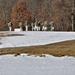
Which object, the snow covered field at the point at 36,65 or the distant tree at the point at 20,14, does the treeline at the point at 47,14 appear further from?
the snow covered field at the point at 36,65

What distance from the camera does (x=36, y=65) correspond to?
1186 centimetres

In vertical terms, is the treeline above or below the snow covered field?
above

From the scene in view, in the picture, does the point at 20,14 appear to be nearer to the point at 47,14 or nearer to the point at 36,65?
the point at 47,14

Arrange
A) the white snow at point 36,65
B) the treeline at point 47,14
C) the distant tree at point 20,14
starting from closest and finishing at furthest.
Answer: the white snow at point 36,65
the treeline at point 47,14
the distant tree at point 20,14

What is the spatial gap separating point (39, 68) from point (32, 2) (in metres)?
75.1

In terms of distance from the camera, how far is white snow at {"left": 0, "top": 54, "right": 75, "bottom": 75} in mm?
10297

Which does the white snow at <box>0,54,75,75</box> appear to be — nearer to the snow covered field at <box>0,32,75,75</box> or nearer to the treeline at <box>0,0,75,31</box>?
the snow covered field at <box>0,32,75,75</box>

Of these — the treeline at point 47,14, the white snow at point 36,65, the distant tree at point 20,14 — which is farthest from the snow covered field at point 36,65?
the distant tree at point 20,14

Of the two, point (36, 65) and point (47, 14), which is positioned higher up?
point (47, 14)

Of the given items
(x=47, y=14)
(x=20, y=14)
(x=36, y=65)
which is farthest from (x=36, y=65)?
(x=47, y=14)

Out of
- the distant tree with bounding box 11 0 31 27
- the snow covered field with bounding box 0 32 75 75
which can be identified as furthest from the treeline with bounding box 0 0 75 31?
the snow covered field with bounding box 0 32 75 75

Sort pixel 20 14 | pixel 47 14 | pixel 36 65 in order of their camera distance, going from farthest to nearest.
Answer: pixel 47 14 < pixel 20 14 < pixel 36 65

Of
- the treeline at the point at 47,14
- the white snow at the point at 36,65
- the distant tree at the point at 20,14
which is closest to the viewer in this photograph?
the white snow at the point at 36,65

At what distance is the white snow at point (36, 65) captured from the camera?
10.3m
